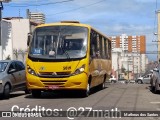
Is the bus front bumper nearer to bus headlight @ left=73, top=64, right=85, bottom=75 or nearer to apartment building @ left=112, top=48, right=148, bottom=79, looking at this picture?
bus headlight @ left=73, top=64, right=85, bottom=75

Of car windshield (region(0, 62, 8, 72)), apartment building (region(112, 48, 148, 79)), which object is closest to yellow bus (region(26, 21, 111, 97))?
car windshield (region(0, 62, 8, 72))

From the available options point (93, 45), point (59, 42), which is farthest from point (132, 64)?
point (59, 42)

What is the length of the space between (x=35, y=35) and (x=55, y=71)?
2.02 m

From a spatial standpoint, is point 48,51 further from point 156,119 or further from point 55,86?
point 156,119

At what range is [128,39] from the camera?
10050 cm

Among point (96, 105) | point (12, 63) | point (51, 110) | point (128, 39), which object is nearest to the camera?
point (51, 110)

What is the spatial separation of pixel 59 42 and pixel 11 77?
2.63m

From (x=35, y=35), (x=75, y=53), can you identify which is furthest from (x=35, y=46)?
(x=75, y=53)

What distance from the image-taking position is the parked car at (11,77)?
17.2 m

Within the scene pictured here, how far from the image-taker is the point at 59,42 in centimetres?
1741

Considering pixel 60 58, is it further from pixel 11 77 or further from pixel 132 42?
pixel 132 42

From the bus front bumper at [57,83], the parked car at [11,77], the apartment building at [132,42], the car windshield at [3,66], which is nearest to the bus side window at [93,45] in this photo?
the bus front bumper at [57,83]

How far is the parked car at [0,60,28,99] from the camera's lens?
675 inches

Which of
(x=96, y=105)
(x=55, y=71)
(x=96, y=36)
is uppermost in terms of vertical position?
(x=96, y=36)
